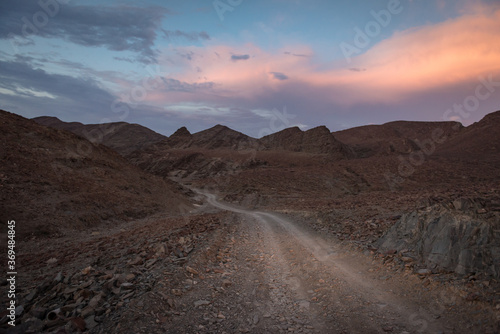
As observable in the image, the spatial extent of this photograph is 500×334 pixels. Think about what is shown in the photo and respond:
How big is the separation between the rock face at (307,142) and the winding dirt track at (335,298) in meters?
95.9

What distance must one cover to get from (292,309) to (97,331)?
4010 mm

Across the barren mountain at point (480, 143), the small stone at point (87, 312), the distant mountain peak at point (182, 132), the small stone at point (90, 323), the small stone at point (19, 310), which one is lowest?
the small stone at point (19, 310)

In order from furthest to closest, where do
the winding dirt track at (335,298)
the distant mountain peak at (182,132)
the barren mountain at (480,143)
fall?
A: the distant mountain peak at (182,132) < the barren mountain at (480,143) < the winding dirt track at (335,298)

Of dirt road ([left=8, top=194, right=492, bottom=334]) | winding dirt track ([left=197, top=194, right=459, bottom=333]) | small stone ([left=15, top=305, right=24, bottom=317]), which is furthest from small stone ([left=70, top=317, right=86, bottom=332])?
winding dirt track ([left=197, top=194, right=459, bottom=333])

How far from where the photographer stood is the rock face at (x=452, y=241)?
6.20 m

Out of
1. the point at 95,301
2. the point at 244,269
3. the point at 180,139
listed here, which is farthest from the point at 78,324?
the point at 180,139

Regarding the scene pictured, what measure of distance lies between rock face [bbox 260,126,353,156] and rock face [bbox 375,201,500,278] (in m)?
95.2

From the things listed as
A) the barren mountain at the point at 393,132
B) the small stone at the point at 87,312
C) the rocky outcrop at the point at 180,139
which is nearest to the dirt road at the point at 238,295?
the small stone at the point at 87,312

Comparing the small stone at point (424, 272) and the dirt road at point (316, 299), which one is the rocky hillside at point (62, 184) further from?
the small stone at point (424, 272)

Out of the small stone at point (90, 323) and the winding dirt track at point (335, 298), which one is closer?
the small stone at point (90, 323)

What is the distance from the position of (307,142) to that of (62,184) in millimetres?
102741

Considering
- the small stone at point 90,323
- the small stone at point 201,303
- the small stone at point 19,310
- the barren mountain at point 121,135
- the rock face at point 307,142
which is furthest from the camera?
the barren mountain at point 121,135

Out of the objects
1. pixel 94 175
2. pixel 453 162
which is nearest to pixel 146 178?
pixel 94 175

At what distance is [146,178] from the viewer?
3431 centimetres
